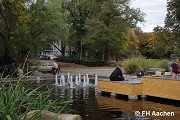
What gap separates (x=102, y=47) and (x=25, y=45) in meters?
20.3

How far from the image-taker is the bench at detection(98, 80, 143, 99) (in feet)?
57.1

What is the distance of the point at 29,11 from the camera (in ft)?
127

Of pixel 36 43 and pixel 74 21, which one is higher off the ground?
pixel 74 21

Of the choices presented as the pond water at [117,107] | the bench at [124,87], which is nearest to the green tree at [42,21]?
the bench at [124,87]

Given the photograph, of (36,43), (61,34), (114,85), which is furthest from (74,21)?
(114,85)

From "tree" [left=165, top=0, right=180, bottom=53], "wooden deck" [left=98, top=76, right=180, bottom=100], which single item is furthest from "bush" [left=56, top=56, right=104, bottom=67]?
"wooden deck" [left=98, top=76, right=180, bottom=100]

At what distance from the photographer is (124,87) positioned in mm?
17906

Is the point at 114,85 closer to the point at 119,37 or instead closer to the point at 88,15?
the point at 119,37

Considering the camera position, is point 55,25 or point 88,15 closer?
point 55,25

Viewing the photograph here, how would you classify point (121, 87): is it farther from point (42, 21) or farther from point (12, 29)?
point (42, 21)

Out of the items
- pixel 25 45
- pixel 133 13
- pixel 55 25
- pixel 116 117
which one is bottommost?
pixel 116 117

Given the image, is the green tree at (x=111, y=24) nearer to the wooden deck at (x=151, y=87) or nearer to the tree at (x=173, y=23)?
the tree at (x=173, y=23)

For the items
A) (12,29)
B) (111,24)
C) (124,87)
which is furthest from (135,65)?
(111,24)

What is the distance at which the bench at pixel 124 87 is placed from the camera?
17.4m
